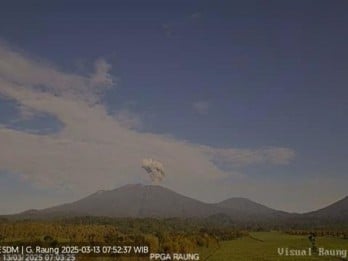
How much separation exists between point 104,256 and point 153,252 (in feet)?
7.03

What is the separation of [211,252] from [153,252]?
15.2 ft

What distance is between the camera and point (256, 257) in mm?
22094

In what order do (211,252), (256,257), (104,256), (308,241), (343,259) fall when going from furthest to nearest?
(308,241), (211,252), (256,257), (343,259), (104,256)

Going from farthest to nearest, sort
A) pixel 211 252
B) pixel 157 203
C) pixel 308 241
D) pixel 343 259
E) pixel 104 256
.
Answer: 1. pixel 157 203
2. pixel 308 241
3. pixel 211 252
4. pixel 343 259
5. pixel 104 256

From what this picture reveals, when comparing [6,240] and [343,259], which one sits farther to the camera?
[6,240]

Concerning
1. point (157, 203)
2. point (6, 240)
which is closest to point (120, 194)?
point (157, 203)

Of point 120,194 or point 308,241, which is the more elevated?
point 120,194

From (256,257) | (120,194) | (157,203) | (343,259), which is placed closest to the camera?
(343,259)

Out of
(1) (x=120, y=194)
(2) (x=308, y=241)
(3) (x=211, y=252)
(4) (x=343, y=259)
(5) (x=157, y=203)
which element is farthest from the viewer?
(1) (x=120, y=194)

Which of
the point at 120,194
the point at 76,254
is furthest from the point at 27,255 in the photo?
the point at 120,194

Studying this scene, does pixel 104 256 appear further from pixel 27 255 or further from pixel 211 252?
pixel 211 252

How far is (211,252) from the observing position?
23859 millimetres

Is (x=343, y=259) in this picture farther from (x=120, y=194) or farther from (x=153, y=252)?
(x=120, y=194)

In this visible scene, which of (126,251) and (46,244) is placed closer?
(126,251)
